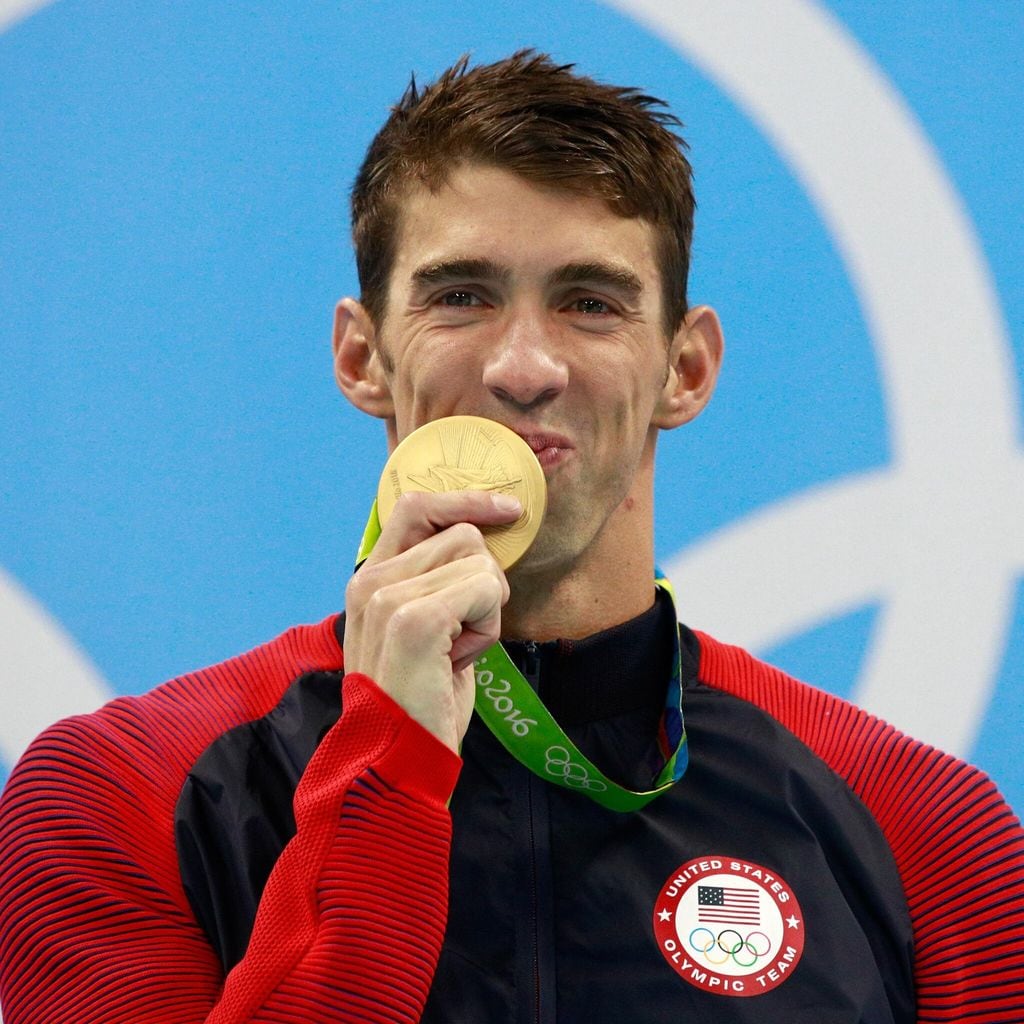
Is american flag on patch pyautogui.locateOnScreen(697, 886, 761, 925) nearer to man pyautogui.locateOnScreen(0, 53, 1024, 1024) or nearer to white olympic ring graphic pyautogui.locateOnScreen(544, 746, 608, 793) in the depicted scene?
man pyautogui.locateOnScreen(0, 53, 1024, 1024)

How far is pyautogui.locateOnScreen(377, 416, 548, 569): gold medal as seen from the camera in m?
1.70

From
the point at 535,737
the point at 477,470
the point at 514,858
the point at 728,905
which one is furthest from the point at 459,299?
the point at 728,905

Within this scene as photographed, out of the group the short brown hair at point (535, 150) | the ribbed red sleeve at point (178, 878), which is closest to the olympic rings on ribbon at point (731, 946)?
the ribbed red sleeve at point (178, 878)

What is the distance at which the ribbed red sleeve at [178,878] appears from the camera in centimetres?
155

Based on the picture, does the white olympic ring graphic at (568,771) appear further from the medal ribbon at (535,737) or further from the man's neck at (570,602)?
the man's neck at (570,602)

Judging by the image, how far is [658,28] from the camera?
2820 millimetres

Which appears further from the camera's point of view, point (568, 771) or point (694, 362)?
point (694, 362)

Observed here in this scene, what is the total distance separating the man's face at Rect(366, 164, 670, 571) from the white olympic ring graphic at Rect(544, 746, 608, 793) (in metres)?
0.21

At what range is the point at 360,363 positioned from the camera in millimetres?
2082

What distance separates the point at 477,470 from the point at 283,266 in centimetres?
120

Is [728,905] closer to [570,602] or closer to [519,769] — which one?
[519,769]

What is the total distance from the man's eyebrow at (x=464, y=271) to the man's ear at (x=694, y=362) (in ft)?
0.99

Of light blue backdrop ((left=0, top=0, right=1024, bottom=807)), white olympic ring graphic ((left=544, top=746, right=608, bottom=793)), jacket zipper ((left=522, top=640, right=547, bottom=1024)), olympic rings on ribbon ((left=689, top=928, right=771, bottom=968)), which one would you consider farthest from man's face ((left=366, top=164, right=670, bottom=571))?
light blue backdrop ((left=0, top=0, right=1024, bottom=807))

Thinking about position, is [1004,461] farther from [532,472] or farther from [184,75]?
[184,75]
